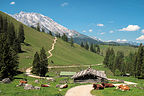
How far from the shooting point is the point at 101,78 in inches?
1444

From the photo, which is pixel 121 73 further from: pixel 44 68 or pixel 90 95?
pixel 90 95

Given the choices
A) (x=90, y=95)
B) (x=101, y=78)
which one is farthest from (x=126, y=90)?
(x=101, y=78)

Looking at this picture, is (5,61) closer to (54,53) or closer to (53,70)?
(53,70)

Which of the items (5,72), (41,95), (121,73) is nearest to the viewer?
(41,95)

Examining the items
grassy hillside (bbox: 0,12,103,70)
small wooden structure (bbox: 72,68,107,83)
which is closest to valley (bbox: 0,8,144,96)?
grassy hillside (bbox: 0,12,103,70)

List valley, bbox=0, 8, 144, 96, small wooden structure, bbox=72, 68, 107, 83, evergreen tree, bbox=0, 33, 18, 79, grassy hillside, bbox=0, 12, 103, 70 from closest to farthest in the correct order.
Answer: valley, bbox=0, 8, 144, 96
evergreen tree, bbox=0, 33, 18, 79
small wooden structure, bbox=72, 68, 107, 83
grassy hillside, bbox=0, 12, 103, 70

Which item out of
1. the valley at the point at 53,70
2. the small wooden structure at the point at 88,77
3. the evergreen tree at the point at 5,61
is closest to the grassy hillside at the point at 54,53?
the valley at the point at 53,70

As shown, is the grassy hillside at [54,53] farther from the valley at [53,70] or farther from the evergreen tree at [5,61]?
the evergreen tree at [5,61]

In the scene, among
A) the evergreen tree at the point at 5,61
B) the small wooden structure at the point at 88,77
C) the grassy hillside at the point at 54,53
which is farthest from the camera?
the grassy hillside at the point at 54,53

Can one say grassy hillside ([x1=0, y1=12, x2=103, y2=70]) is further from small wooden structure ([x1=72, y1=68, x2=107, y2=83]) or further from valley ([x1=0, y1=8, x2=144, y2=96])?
small wooden structure ([x1=72, y1=68, x2=107, y2=83])

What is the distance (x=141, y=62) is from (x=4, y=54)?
57.1 m

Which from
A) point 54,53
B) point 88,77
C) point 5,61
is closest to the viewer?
point 5,61

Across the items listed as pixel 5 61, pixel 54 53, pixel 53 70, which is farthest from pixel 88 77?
pixel 54 53

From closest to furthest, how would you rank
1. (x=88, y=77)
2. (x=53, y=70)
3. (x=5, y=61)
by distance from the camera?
(x=5, y=61), (x=88, y=77), (x=53, y=70)
